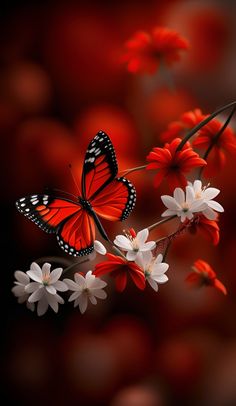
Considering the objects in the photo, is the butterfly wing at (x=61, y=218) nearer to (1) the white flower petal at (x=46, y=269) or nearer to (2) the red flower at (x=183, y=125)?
(1) the white flower petal at (x=46, y=269)

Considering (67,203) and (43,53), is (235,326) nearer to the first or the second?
(67,203)

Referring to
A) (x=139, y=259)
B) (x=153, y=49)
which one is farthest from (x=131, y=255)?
(x=153, y=49)

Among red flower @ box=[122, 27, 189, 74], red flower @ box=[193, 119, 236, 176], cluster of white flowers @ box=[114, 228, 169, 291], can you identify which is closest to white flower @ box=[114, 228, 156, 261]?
cluster of white flowers @ box=[114, 228, 169, 291]

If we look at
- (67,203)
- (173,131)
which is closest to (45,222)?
(67,203)

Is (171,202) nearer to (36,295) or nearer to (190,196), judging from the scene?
(190,196)

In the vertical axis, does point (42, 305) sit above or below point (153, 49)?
below

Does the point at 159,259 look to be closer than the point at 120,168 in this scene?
Yes

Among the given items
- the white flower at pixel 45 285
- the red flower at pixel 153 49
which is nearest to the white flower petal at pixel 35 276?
the white flower at pixel 45 285
